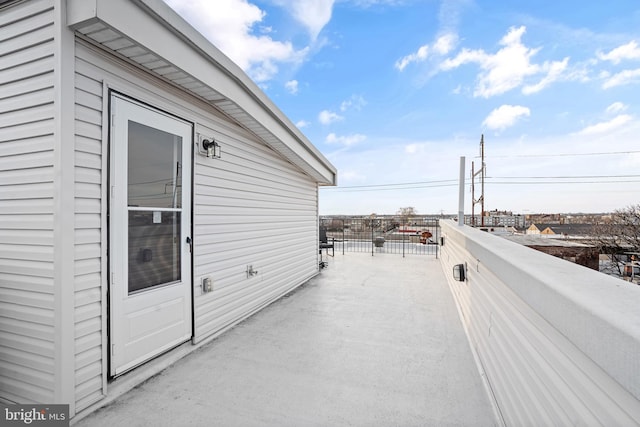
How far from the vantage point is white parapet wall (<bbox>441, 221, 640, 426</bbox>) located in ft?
2.28

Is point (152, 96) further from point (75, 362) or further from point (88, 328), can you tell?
point (75, 362)

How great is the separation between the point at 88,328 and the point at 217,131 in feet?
7.25

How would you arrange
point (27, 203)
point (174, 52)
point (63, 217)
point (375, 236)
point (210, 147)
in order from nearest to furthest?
1. point (63, 217)
2. point (27, 203)
3. point (174, 52)
4. point (210, 147)
5. point (375, 236)

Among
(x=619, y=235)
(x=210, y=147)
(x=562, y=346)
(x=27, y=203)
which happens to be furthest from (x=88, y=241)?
(x=619, y=235)

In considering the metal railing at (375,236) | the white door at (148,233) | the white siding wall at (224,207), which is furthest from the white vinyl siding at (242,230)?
the metal railing at (375,236)

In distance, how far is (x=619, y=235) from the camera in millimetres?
8047

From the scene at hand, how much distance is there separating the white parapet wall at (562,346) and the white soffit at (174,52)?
2668mm

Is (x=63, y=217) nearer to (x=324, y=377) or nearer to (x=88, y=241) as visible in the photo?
(x=88, y=241)

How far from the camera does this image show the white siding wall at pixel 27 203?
1.81 metres

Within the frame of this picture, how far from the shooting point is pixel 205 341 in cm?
300

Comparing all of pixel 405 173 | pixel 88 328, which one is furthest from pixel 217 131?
pixel 405 173

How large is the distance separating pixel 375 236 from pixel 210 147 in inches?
328
